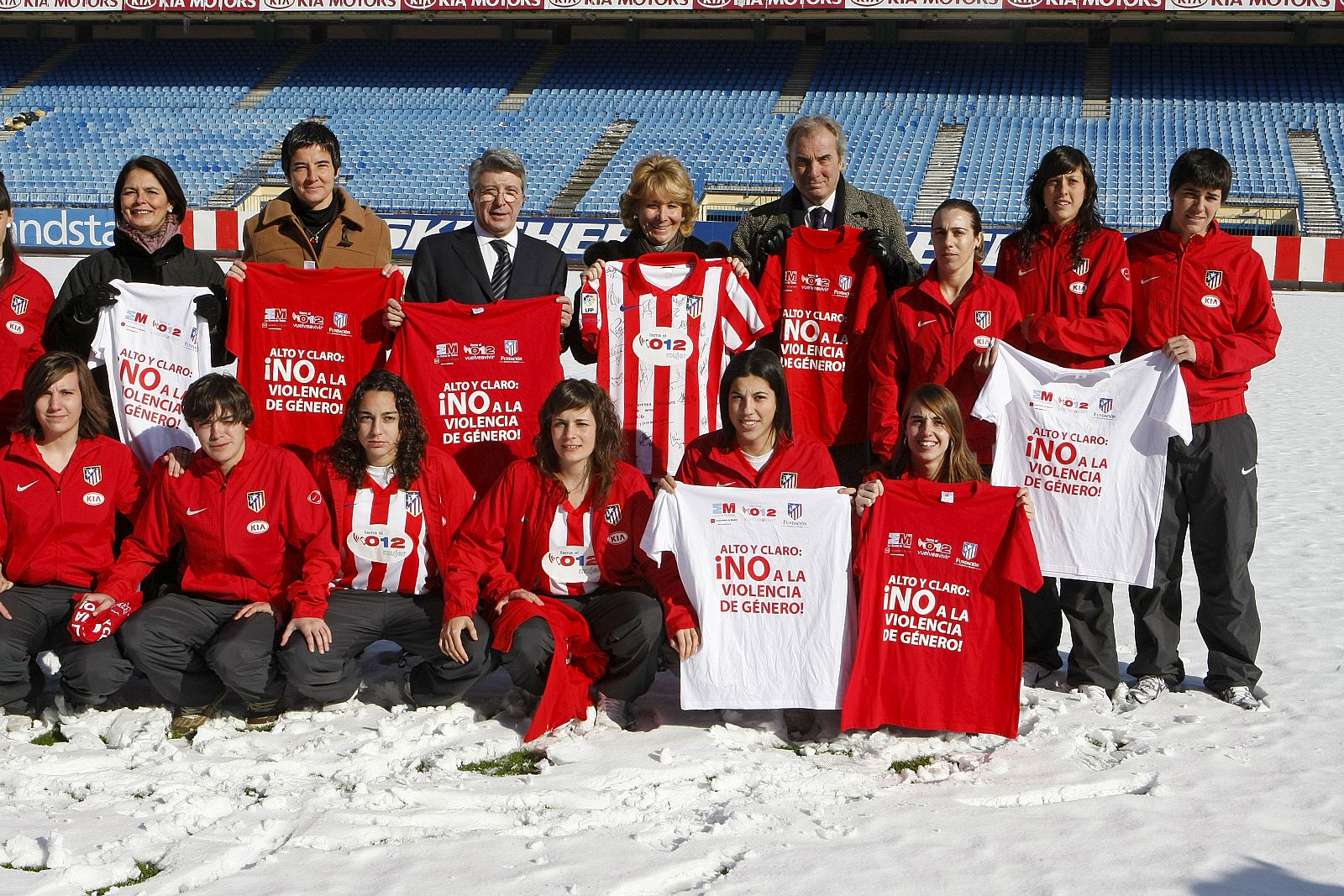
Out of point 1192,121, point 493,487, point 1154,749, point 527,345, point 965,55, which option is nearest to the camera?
point 1154,749

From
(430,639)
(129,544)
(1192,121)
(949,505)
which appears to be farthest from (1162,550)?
(1192,121)

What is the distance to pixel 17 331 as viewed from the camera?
17.0 ft

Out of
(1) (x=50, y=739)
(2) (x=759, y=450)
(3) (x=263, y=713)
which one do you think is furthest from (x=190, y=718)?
(2) (x=759, y=450)

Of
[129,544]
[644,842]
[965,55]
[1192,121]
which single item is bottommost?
[644,842]

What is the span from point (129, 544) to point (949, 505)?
3113 millimetres

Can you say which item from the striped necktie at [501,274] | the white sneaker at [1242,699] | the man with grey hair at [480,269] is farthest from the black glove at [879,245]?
the white sneaker at [1242,699]

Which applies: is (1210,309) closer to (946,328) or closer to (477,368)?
(946,328)

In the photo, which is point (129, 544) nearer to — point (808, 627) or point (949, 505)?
point (808, 627)

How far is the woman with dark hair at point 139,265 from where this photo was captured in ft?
16.5

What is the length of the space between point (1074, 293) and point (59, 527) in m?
4.04

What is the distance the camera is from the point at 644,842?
355 cm

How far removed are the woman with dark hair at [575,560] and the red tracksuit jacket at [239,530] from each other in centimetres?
58

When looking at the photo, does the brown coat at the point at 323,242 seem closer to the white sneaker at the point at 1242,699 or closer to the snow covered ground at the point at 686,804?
the snow covered ground at the point at 686,804

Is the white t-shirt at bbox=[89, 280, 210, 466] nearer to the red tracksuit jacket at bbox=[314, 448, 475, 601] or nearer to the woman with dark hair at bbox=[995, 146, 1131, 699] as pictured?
the red tracksuit jacket at bbox=[314, 448, 475, 601]
